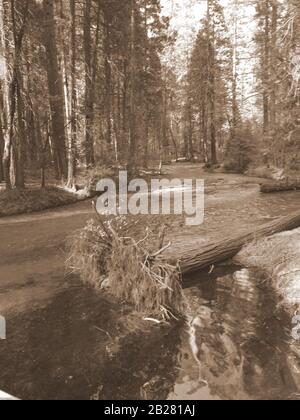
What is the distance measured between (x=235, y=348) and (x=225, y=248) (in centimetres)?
311

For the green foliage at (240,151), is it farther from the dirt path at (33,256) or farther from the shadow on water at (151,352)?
the shadow on water at (151,352)

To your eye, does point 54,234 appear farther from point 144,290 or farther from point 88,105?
point 88,105

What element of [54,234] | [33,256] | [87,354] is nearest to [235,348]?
[87,354]

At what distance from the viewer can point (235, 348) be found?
4258 mm

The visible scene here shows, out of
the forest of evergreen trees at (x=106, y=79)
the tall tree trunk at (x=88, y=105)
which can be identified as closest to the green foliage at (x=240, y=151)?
the forest of evergreen trees at (x=106, y=79)

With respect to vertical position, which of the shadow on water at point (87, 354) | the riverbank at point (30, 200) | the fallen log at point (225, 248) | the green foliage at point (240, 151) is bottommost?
the shadow on water at point (87, 354)

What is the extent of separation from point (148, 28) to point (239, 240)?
82.2 ft

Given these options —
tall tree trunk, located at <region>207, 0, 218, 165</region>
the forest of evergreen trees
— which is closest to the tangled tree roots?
the forest of evergreen trees

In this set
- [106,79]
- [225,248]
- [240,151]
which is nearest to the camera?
[225,248]

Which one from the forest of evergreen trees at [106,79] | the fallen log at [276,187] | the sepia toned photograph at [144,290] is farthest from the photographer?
the fallen log at [276,187]

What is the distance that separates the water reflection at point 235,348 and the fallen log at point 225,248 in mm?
556

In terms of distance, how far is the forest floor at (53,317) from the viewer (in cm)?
382

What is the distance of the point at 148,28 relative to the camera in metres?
27.7

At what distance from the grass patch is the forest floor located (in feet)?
7.39
